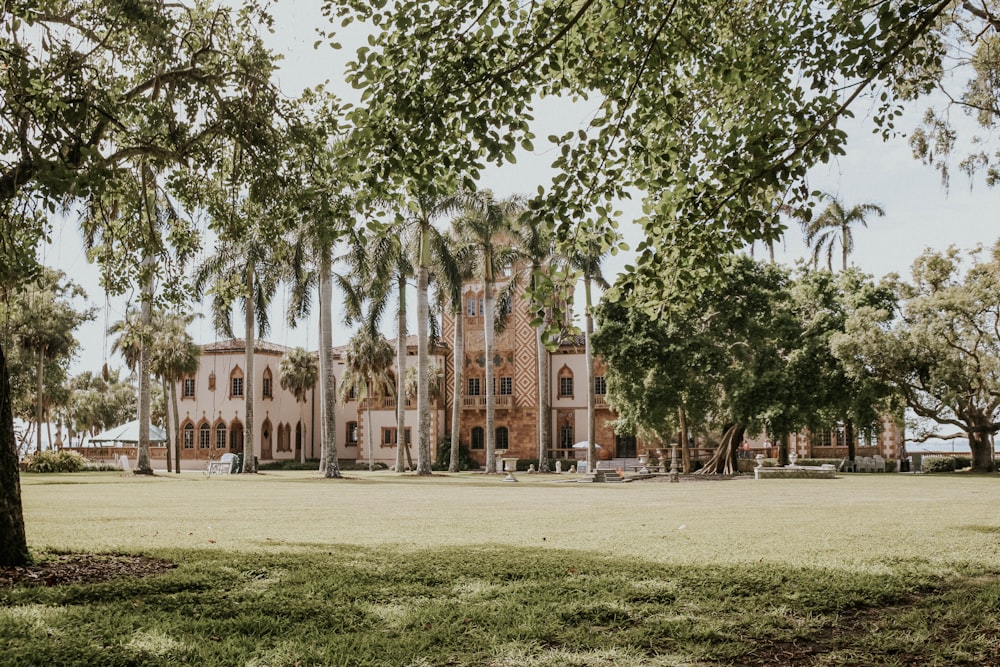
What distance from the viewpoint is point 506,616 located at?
5594 millimetres

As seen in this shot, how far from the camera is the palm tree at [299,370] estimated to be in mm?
52938

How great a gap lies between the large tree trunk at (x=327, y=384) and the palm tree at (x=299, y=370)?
673 inches

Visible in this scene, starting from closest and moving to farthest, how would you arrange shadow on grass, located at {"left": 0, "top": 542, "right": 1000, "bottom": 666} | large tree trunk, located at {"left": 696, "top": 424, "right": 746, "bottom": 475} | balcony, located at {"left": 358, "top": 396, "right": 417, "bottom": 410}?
1. shadow on grass, located at {"left": 0, "top": 542, "right": 1000, "bottom": 666}
2. large tree trunk, located at {"left": 696, "top": 424, "right": 746, "bottom": 475}
3. balcony, located at {"left": 358, "top": 396, "right": 417, "bottom": 410}

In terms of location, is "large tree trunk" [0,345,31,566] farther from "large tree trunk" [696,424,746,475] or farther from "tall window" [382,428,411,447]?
"tall window" [382,428,411,447]

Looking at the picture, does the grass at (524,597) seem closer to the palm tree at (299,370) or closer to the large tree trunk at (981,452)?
the large tree trunk at (981,452)

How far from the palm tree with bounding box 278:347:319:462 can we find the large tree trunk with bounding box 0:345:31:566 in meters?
46.4

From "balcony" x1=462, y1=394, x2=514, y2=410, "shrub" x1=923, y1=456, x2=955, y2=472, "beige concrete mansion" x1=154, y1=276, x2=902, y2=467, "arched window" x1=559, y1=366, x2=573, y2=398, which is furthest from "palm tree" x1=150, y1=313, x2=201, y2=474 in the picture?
"shrub" x1=923, y1=456, x2=955, y2=472

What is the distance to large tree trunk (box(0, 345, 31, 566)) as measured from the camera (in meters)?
6.98

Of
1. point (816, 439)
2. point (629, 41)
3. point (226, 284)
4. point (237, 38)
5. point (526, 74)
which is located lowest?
point (816, 439)

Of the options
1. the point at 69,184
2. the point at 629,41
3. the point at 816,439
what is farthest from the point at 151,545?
the point at 816,439

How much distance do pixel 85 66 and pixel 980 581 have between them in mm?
9070

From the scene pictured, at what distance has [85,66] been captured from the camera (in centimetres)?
796

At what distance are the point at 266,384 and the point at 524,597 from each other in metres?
54.6

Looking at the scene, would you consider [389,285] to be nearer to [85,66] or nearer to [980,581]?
[85,66]
